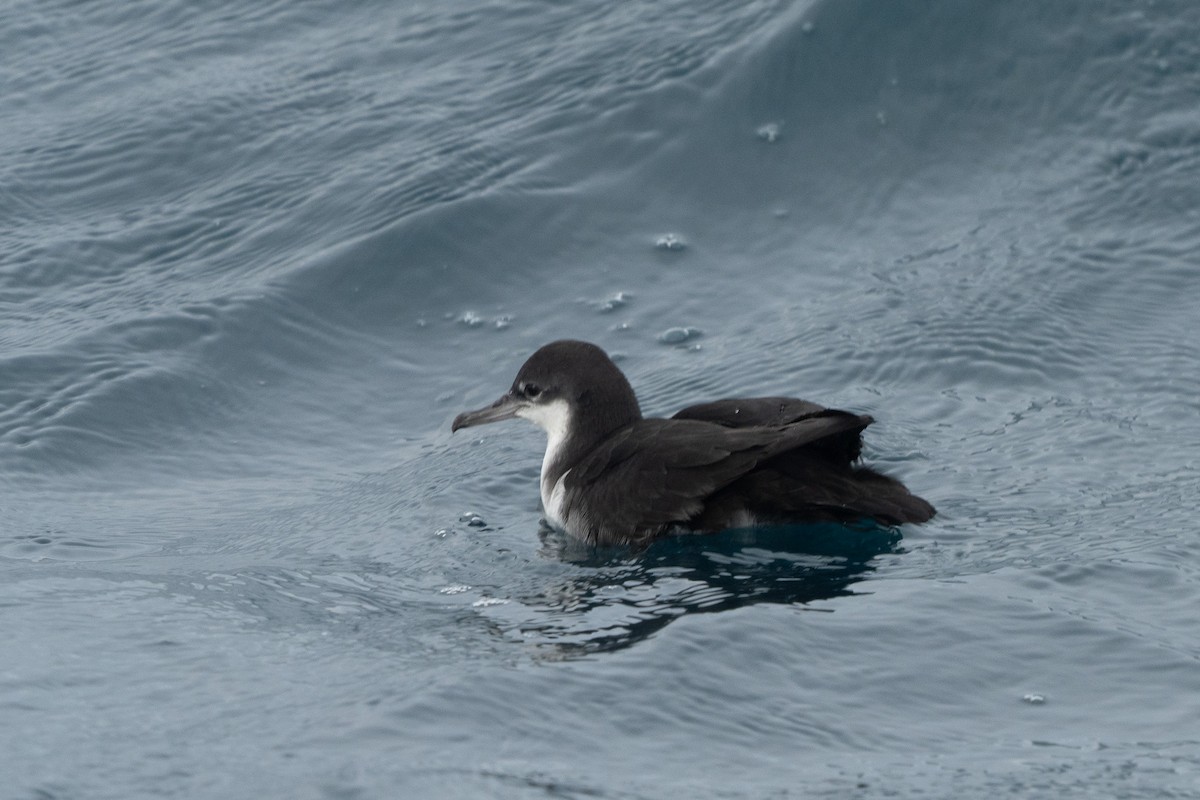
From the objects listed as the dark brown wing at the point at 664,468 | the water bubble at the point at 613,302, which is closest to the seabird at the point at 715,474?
the dark brown wing at the point at 664,468

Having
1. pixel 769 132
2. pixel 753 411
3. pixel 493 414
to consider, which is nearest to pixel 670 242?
pixel 769 132

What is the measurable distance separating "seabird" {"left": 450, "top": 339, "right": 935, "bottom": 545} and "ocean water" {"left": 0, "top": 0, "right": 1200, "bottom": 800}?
0.14 m

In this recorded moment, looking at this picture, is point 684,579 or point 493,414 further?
point 493,414

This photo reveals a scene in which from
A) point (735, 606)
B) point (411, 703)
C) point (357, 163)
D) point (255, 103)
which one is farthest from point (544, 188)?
point (411, 703)

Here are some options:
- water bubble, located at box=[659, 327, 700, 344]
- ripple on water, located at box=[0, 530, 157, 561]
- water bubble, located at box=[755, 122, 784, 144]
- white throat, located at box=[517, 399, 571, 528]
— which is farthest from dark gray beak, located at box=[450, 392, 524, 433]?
water bubble, located at box=[755, 122, 784, 144]

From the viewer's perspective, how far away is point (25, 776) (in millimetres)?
4566

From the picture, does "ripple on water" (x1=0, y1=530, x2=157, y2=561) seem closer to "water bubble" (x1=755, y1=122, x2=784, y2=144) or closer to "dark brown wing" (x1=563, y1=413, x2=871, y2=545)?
"dark brown wing" (x1=563, y1=413, x2=871, y2=545)

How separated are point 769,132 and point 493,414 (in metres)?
3.61

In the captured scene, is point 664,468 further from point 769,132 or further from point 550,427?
point 769,132

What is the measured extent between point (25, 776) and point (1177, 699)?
10.9 feet

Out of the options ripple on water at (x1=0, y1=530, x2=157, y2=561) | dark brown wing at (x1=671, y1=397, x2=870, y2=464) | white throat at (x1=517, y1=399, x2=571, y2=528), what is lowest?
ripple on water at (x1=0, y1=530, x2=157, y2=561)

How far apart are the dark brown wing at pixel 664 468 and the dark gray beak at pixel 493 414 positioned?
2.19 ft

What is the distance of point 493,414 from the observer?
7.70 m

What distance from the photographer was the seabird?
6.38 m
